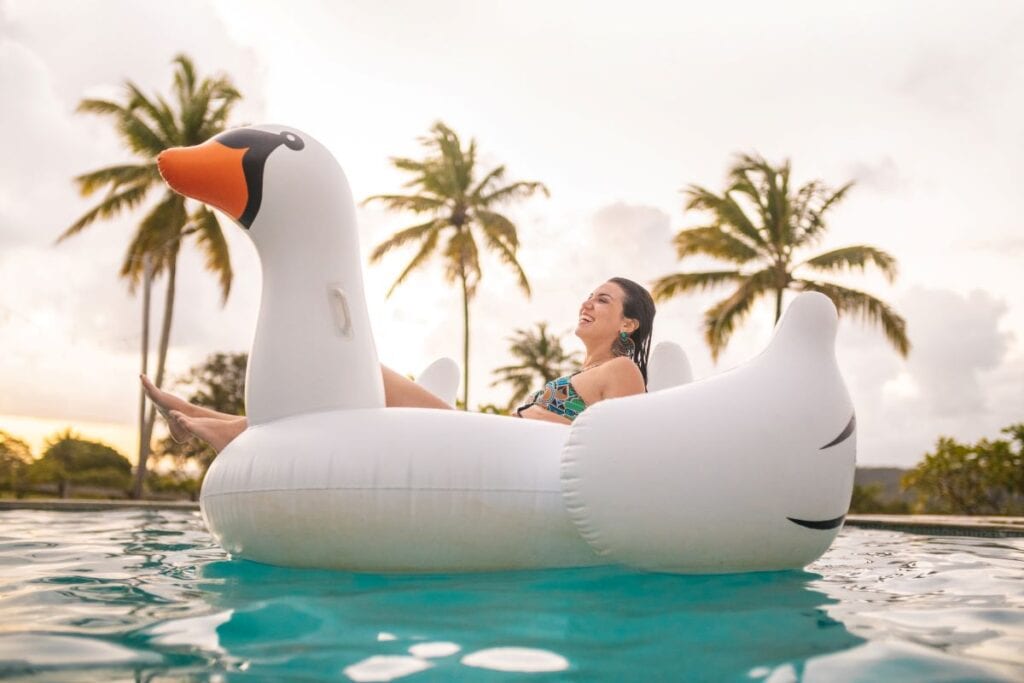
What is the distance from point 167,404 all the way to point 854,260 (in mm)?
16207

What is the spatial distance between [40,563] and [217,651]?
2.16 metres

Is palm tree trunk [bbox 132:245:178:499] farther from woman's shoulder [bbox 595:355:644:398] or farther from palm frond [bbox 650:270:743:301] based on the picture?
woman's shoulder [bbox 595:355:644:398]

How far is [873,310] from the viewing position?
17.4 meters

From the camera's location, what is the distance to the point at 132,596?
2.73m

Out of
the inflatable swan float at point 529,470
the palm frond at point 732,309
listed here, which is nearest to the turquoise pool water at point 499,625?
the inflatable swan float at point 529,470

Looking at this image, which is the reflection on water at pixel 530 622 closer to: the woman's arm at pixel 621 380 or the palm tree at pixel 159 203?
the woman's arm at pixel 621 380

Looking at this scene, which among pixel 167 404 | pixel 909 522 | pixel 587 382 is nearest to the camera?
pixel 587 382

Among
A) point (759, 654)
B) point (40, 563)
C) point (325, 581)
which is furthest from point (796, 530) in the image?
point (40, 563)

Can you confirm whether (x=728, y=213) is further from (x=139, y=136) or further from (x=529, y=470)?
(x=529, y=470)

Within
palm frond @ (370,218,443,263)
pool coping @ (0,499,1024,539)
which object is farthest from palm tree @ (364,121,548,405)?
pool coping @ (0,499,1024,539)

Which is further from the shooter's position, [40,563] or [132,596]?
[40,563]

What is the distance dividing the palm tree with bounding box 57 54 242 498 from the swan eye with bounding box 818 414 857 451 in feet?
54.3

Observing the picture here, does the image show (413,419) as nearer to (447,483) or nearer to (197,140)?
(447,483)

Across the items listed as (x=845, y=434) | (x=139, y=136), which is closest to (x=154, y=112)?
(x=139, y=136)
